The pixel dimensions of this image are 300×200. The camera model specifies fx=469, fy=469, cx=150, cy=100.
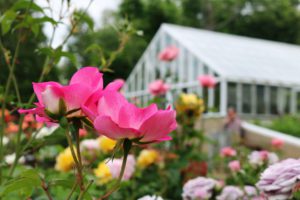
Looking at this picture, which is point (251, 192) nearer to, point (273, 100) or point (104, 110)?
point (104, 110)

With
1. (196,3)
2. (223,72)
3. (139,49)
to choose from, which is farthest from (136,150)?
(196,3)

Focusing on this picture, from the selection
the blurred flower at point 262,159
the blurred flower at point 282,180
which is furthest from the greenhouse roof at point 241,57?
the blurred flower at point 282,180

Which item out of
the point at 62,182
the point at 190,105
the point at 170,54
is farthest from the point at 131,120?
the point at 170,54

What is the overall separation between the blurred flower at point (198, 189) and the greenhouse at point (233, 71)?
6658 mm

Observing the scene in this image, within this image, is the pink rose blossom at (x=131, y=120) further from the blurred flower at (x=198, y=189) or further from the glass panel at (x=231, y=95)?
the glass panel at (x=231, y=95)

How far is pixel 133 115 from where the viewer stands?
452 mm

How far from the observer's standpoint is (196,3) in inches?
770

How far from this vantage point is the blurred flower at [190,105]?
6.85 feet

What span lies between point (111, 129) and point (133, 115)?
0.03 m

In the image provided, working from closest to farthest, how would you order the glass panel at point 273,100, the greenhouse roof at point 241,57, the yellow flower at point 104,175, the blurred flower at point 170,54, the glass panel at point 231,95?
the yellow flower at point 104,175 < the blurred flower at point 170,54 < the glass panel at point 231,95 < the greenhouse roof at point 241,57 < the glass panel at point 273,100

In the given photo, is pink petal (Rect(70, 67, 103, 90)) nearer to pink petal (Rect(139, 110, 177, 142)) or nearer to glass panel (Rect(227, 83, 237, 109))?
pink petal (Rect(139, 110, 177, 142))

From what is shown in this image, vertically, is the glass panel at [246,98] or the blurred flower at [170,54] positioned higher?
the blurred flower at [170,54]

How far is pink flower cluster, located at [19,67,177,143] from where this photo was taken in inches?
17.6

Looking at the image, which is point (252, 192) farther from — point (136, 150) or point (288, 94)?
point (288, 94)
